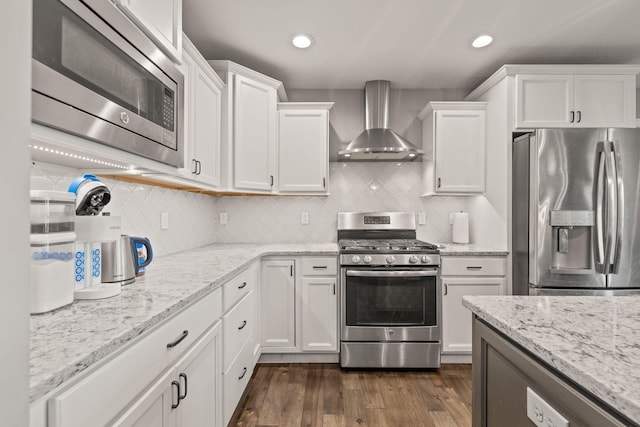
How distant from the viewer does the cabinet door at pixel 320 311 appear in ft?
8.67

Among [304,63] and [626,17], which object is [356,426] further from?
[626,17]

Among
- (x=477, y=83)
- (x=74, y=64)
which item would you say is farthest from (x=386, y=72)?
(x=74, y=64)

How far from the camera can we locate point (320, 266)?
2.65 m

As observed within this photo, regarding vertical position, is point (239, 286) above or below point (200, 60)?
below

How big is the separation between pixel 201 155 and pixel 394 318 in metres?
1.85

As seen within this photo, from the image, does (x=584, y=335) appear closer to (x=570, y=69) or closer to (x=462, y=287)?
(x=462, y=287)

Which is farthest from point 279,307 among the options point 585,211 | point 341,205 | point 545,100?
point 545,100

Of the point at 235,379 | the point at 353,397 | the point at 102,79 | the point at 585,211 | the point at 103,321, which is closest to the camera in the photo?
the point at 103,321

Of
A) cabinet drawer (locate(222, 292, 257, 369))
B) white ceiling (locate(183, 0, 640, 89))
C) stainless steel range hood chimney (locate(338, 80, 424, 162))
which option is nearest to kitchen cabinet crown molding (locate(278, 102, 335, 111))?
white ceiling (locate(183, 0, 640, 89))

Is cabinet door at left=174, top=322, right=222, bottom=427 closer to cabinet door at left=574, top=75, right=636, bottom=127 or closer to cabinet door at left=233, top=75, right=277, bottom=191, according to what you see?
cabinet door at left=233, top=75, right=277, bottom=191

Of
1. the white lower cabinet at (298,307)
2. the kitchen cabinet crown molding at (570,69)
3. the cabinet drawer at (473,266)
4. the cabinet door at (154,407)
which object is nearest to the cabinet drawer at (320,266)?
the white lower cabinet at (298,307)

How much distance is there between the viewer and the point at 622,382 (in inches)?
21.1

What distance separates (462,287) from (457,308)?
17cm

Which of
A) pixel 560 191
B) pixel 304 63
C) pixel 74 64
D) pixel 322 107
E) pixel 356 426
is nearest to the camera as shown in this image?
pixel 74 64
